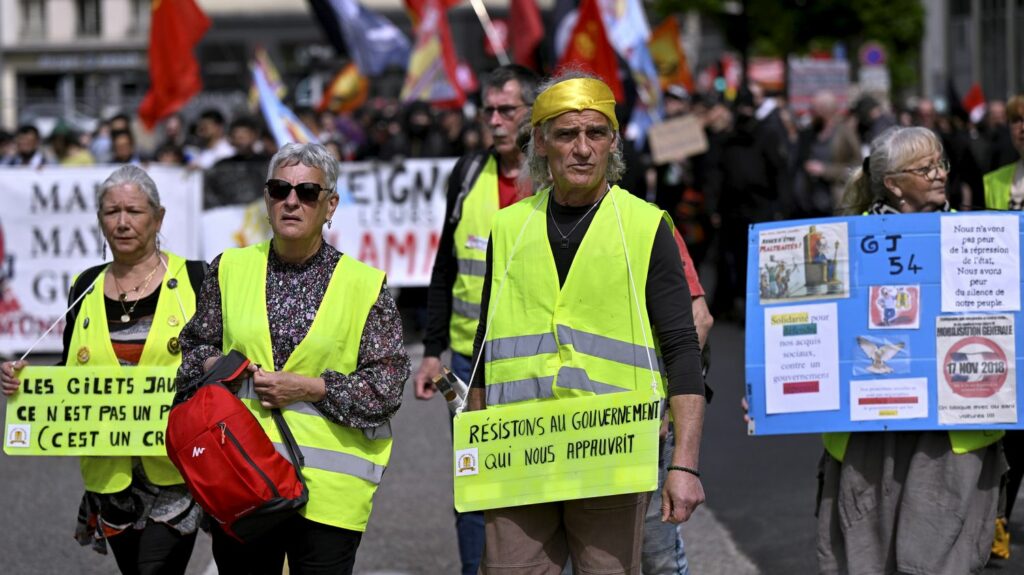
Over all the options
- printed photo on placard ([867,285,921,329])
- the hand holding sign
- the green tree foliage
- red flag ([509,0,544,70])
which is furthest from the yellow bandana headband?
the green tree foliage

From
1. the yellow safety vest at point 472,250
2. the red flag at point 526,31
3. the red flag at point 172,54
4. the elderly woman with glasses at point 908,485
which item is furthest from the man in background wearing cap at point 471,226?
the red flag at point 526,31

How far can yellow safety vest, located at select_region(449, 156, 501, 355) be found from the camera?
591 cm

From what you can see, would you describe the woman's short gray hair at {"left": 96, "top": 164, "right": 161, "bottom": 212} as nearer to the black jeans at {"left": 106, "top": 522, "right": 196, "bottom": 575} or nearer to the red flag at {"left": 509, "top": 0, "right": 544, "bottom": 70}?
the black jeans at {"left": 106, "top": 522, "right": 196, "bottom": 575}

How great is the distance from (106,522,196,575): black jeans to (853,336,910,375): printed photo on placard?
Answer: 2326 millimetres

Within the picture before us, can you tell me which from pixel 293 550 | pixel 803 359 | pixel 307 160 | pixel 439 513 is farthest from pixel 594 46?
pixel 293 550

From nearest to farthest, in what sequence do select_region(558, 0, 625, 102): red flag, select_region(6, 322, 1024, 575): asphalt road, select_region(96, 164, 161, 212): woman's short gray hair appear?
select_region(96, 164, 161, 212): woman's short gray hair, select_region(6, 322, 1024, 575): asphalt road, select_region(558, 0, 625, 102): red flag

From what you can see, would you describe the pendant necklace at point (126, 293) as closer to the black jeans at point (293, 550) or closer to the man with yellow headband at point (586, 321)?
the black jeans at point (293, 550)

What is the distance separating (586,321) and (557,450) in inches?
13.8

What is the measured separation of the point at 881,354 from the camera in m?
5.07

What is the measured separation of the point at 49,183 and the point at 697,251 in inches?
257

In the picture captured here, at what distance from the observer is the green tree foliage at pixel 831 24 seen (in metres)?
34.5

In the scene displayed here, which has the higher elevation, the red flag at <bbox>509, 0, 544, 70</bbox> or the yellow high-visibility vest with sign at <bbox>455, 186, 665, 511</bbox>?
the red flag at <bbox>509, 0, 544, 70</bbox>

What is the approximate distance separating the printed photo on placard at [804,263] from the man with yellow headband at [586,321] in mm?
1121

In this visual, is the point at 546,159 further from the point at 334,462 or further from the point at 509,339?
the point at 334,462
